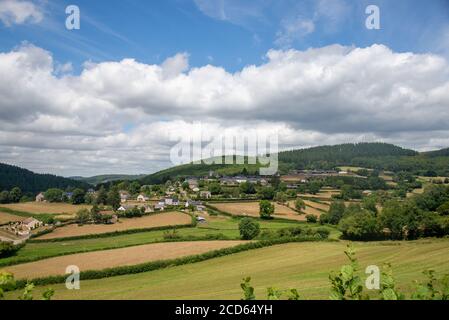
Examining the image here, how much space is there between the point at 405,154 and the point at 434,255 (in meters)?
177

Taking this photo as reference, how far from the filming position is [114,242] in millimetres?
49844

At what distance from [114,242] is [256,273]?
27.2m

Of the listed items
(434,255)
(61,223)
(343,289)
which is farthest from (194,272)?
(61,223)

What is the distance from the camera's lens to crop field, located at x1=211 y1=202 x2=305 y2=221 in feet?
237

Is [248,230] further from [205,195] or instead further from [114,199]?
[114,199]

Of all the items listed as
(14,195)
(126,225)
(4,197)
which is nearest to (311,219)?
(126,225)

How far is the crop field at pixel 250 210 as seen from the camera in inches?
2842

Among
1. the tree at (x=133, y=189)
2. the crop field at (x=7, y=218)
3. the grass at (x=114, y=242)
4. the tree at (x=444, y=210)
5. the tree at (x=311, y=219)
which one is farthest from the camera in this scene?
the tree at (x=133, y=189)

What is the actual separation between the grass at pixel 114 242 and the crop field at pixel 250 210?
18.2 ft

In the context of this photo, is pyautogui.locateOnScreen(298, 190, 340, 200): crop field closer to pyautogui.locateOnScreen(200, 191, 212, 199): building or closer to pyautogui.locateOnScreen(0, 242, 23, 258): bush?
pyautogui.locateOnScreen(200, 191, 212, 199): building

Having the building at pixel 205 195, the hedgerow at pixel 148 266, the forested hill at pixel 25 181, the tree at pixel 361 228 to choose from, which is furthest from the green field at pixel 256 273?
the forested hill at pixel 25 181

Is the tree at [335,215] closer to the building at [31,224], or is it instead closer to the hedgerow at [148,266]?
the hedgerow at [148,266]

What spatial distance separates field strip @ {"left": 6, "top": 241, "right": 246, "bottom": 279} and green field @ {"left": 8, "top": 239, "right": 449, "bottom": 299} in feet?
10.7
